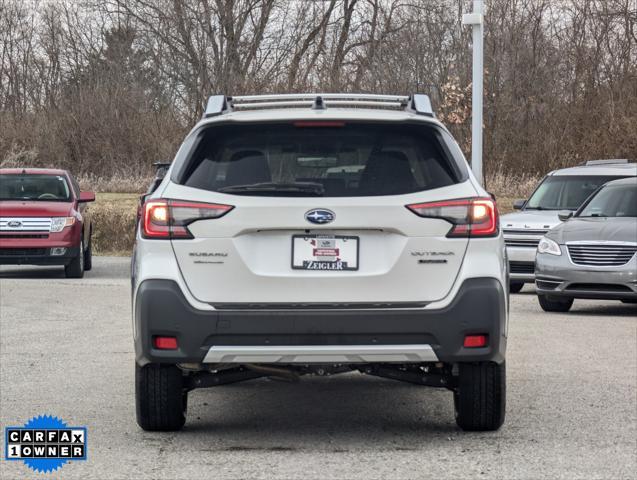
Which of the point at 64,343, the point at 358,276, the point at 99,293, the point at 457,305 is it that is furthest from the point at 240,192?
the point at 99,293

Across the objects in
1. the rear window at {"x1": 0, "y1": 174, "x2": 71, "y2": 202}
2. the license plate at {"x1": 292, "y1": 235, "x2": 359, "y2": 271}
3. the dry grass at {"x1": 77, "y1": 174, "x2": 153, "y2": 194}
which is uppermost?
the license plate at {"x1": 292, "y1": 235, "x2": 359, "y2": 271}

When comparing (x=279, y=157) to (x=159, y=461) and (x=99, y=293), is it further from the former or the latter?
(x=99, y=293)

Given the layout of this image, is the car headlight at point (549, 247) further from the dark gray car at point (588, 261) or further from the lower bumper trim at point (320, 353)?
the lower bumper trim at point (320, 353)

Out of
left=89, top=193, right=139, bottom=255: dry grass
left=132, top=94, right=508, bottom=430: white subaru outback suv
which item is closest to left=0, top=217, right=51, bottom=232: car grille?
left=89, top=193, right=139, bottom=255: dry grass

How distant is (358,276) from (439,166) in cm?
80

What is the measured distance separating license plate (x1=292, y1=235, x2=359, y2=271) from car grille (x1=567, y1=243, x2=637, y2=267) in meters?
9.45

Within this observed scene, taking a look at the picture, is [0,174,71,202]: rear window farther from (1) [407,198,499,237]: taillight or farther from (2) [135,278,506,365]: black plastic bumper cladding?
(1) [407,198,499,237]: taillight

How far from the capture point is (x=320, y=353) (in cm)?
703

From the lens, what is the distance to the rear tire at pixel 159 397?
25.1 ft

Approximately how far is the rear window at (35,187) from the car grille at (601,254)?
9.72 meters

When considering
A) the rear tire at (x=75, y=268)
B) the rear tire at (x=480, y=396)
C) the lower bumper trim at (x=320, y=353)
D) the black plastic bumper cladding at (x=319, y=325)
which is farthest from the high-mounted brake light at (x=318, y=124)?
the rear tire at (x=75, y=268)

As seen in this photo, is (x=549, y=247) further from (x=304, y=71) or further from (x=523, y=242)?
(x=304, y=71)

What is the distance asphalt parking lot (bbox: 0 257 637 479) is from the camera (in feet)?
23.0

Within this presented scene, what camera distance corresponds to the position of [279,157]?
7469mm
